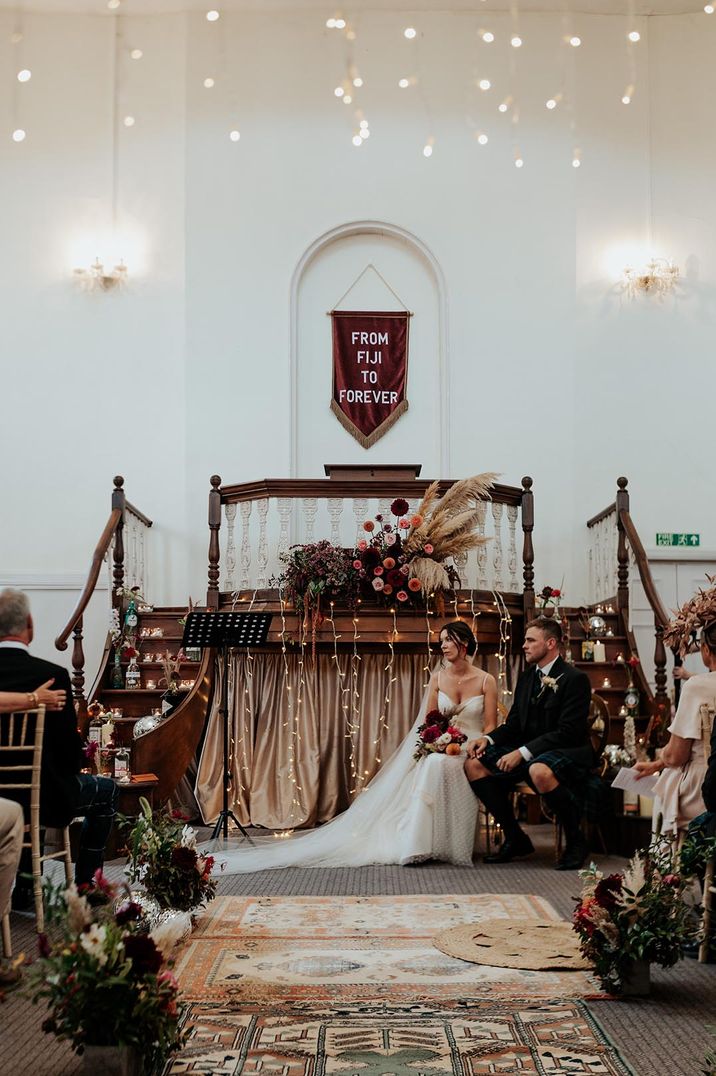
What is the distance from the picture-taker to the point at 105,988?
3.14 meters

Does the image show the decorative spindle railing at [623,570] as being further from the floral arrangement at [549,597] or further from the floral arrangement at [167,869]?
the floral arrangement at [167,869]

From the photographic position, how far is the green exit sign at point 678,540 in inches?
455

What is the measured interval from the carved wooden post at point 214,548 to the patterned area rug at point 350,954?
381cm

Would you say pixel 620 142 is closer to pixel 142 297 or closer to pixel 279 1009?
pixel 142 297

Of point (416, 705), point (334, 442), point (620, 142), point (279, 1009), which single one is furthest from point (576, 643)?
point (279, 1009)

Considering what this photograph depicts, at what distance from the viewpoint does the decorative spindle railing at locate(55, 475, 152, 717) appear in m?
8.77

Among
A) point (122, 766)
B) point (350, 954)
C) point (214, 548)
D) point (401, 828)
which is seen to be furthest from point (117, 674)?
point (350, 954)

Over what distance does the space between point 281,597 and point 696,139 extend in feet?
21.3

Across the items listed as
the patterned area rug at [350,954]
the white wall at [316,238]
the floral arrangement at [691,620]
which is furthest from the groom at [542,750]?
the white wall at [316,238]

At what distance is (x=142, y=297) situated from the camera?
11781mm

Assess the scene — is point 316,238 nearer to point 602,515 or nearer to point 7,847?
point 602,515

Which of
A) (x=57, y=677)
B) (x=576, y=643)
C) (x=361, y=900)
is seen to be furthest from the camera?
(x=576, y=643)

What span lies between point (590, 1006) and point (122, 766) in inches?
176

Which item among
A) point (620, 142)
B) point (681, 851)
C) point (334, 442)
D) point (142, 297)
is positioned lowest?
point (681, 851)
